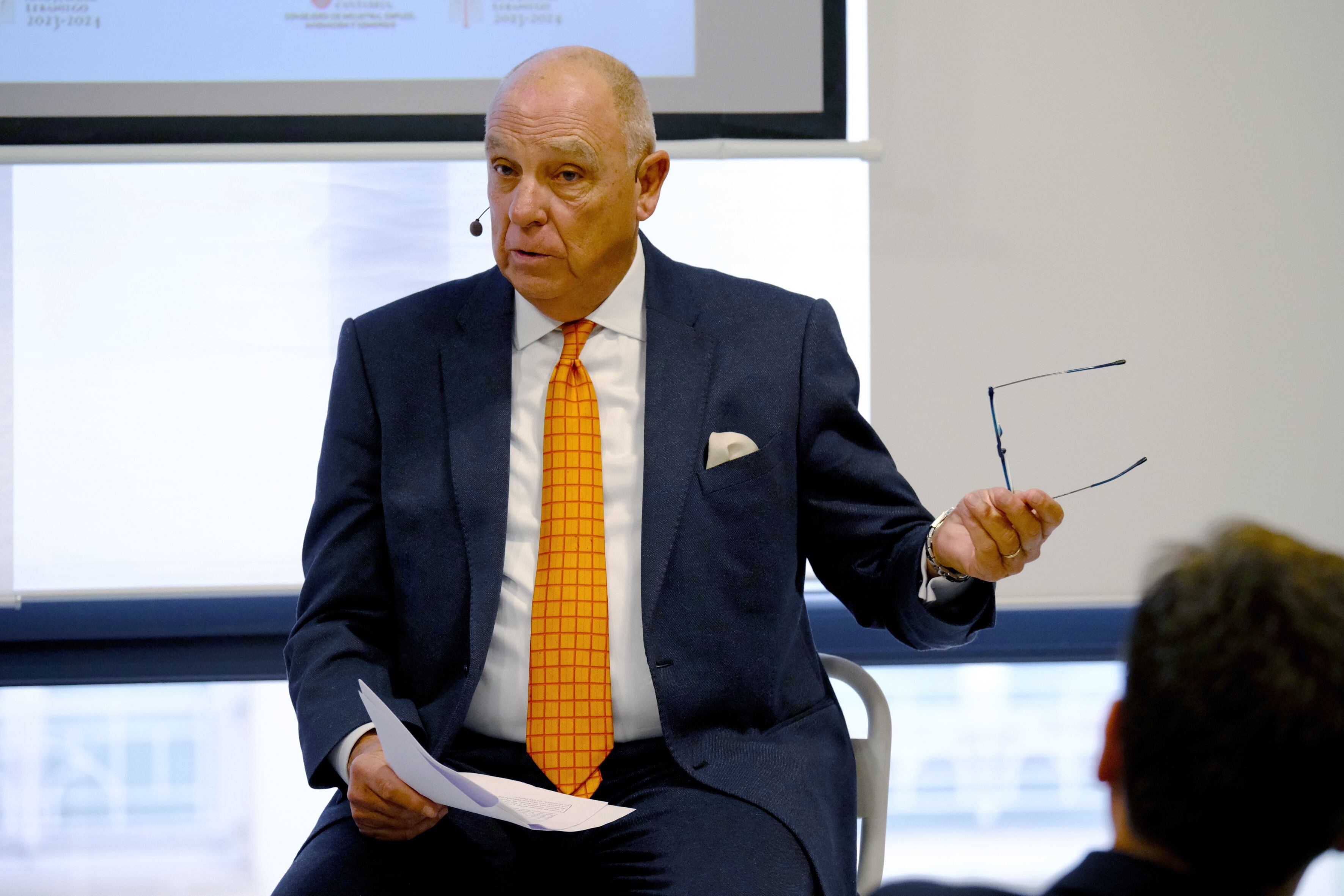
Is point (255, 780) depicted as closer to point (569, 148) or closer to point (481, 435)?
point (481, 435)

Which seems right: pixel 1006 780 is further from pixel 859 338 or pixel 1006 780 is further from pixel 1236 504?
pixel 859 338

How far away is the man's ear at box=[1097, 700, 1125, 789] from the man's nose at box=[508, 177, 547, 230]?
3.45 feet

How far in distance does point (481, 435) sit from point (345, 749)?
46 cm

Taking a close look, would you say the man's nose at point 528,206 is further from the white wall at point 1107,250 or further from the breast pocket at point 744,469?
the white wall at point 1107,250

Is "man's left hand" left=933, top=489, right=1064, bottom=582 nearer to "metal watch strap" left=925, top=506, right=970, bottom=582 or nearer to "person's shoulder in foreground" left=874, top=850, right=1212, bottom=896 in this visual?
"metal watch strap" left=925, top=506, right=970, bottom=582

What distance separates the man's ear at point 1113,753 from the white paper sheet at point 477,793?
2.20ft

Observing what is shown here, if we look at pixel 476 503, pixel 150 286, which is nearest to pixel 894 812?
pixel 476 503

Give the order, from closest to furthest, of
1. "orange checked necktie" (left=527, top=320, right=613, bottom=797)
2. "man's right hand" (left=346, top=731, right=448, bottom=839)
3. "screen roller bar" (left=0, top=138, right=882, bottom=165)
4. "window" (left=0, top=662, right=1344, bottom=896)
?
"man's right hand" (left=346, top=731, right=448, bottom=839)
"orange checked necktie" (left=527, top=320, right=613, bottom=797)
"screen roller bar" (left=0, top=138, right=882, bottom=165)
"window" (left=0, top=662, right=1344, bottom=896)

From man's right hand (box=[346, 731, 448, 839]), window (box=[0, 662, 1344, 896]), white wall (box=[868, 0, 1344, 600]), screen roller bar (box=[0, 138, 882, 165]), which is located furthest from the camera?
window (box=[0, 662, 1344, 896])

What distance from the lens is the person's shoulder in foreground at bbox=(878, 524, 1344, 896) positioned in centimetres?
68

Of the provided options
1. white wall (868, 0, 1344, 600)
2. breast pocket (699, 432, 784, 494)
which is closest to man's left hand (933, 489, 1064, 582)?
breast pocket (699, 432, 784, 494)

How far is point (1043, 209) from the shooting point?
2373mm

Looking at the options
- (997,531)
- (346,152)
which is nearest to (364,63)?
(346,152)

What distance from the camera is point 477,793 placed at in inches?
48.8
